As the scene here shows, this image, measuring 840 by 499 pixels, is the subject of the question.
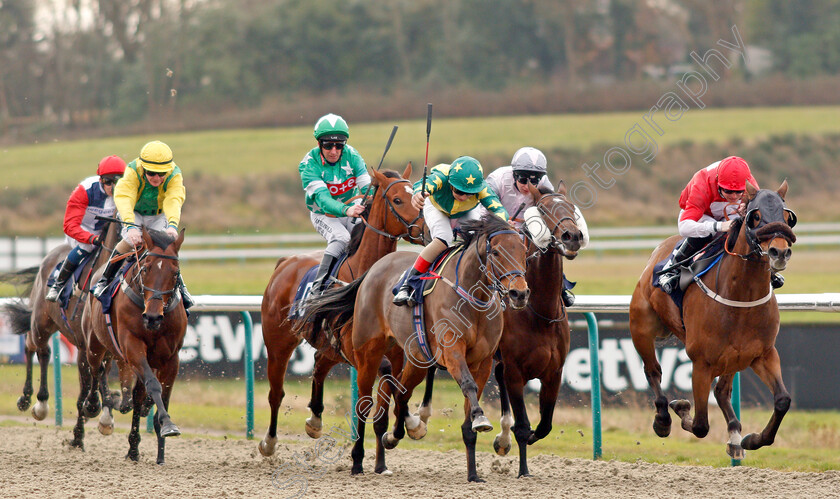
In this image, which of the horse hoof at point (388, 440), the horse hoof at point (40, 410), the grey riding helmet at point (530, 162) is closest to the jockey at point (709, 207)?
the grey riding helmet at point (530, 162)

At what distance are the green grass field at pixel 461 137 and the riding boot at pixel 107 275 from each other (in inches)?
679

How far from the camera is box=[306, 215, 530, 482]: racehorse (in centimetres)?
535

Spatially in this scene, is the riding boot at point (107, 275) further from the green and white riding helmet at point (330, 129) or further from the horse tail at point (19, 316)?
the horse tail at point (19, 316)

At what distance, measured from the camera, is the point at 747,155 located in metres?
27.5

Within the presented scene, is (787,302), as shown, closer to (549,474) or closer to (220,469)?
(549,474)

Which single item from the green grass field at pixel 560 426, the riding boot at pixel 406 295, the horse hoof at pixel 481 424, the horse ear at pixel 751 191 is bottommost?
the green grass field at pixel 560 426

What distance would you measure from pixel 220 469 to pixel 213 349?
2590mm

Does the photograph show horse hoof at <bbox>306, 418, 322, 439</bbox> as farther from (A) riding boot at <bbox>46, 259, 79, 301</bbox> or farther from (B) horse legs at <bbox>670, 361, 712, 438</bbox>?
(B) horse legs at <bbox>670, 361, 712, 438</bbox>

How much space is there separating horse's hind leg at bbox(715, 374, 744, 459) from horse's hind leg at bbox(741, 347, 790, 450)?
10 cm

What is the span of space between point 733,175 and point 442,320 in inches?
72.4

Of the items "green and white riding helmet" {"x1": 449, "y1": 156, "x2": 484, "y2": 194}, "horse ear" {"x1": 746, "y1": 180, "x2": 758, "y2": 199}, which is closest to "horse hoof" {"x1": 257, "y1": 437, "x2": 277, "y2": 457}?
"green and white riding helmet" {"x1": 449, "y1": 156, "x2": 484, "y2": 194}

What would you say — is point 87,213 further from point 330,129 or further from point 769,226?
point 769,226

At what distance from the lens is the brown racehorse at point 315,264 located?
656 centimetres

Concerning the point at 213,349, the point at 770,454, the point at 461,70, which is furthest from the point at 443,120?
the point at 770,454
